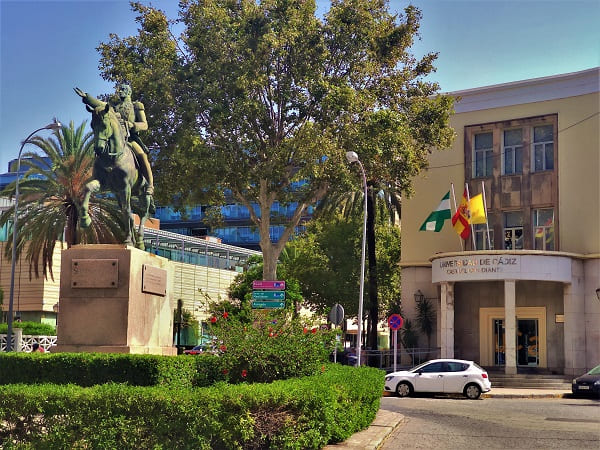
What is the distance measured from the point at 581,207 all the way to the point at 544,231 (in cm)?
216

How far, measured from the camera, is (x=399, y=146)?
33.8 metres

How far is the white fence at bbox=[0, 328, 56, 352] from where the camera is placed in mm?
36594

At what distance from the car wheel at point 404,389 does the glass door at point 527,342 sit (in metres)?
12.3

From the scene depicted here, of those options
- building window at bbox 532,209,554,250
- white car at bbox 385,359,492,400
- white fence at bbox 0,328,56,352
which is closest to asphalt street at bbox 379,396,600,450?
white car at bbox 385,359,492,400

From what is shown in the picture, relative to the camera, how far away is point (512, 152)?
40.7 m

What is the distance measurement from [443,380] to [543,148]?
52.8 ft

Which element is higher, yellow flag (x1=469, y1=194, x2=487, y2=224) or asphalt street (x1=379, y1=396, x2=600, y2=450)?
yellow flag (x1=469, y1=194, x2=487, y2=224)

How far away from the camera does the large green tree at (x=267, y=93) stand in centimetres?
3234

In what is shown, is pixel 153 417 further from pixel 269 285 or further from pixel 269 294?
pixel 269 285

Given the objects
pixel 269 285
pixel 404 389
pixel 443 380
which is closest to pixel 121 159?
pixel 269 285

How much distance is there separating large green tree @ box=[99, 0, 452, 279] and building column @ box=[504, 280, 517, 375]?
711 centimetres

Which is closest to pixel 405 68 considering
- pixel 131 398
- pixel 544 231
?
pixel 544 231

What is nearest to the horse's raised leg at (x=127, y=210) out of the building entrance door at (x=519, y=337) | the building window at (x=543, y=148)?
the building entrance door at (x=519, y=337)

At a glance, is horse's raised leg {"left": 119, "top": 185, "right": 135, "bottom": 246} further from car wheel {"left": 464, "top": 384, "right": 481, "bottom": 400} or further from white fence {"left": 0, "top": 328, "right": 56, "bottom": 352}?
white fence {"left": 0, "top": 328, "right": 56, "bottom": 352}
